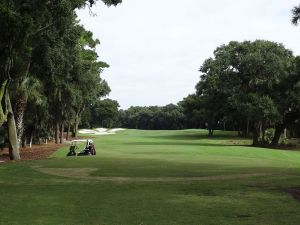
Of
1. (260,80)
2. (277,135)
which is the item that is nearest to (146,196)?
(260,80)

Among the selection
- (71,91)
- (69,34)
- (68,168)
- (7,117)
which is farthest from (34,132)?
(68,168)

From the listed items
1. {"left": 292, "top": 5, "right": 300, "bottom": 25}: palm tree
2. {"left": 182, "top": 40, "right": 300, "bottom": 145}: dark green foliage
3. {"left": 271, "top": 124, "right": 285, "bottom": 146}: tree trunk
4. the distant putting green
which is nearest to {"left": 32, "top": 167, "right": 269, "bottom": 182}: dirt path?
the distant putting green

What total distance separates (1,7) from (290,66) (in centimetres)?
4008

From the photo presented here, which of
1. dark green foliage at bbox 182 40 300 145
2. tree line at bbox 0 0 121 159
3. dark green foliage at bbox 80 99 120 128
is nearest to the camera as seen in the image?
tree line at bbox 0 0 121 159

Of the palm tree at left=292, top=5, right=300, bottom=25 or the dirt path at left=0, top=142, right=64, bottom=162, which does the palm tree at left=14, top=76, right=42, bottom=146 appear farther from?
the palm tree at left=292, top=5, right=300, bottom=25

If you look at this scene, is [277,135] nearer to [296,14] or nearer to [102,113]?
[296,14]

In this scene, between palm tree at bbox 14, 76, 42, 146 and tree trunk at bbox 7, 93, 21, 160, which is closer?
tree trunk at bbox 7, 93, 21, 160

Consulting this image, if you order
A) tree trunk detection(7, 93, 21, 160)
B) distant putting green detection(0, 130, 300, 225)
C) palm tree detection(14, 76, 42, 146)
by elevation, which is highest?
palm tree detection(14, 76, 42, 146)

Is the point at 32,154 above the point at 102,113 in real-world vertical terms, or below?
below

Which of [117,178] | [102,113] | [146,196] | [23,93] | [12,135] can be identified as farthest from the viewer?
[102,113]

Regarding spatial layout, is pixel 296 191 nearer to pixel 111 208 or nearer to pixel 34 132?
pixel 111 208

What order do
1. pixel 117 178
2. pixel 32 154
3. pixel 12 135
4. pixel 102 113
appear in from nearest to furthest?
pixel 117 178 < pixel 12 135 < pixel 32 154 < pixel 102 113

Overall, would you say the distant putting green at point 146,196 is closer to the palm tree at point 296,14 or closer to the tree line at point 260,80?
the palm tree at point 296,14

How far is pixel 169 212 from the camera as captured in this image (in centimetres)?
1198
